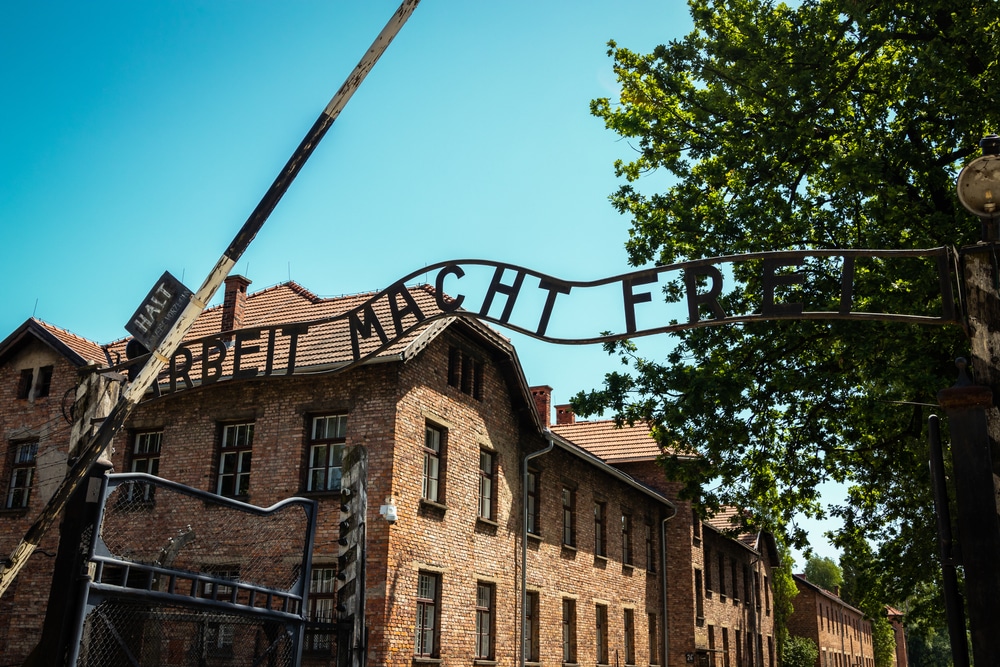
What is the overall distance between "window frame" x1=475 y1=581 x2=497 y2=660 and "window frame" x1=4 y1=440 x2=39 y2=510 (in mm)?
10346

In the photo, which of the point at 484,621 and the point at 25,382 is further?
the point at 25,382

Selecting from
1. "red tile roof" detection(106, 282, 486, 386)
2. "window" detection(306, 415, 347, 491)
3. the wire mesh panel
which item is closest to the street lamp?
the wire mesh panel

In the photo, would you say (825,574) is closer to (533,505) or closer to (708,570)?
(708,570)

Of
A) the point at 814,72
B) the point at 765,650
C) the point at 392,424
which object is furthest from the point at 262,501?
the point at 765,650

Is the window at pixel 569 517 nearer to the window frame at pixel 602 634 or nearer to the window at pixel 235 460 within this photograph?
the window frame at pixel 602 634

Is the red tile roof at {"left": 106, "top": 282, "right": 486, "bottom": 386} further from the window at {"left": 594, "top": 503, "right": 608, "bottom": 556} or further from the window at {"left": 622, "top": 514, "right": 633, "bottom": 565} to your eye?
the window at {"left": 622, "top": 514, "right": 633, "bottom": 565}

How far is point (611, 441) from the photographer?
34875mm

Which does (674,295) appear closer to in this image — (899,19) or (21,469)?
(899,19)

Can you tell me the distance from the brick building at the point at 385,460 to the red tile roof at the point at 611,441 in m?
8.77

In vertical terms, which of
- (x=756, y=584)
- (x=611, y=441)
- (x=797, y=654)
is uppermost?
(x=611, y=441)

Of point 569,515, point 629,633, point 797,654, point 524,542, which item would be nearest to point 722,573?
point 629,633

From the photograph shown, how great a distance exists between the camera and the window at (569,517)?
25.6 metres

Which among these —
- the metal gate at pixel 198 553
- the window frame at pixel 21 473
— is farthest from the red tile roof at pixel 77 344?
the metal gate at pixel 198 553

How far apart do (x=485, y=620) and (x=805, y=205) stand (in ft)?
37.4
